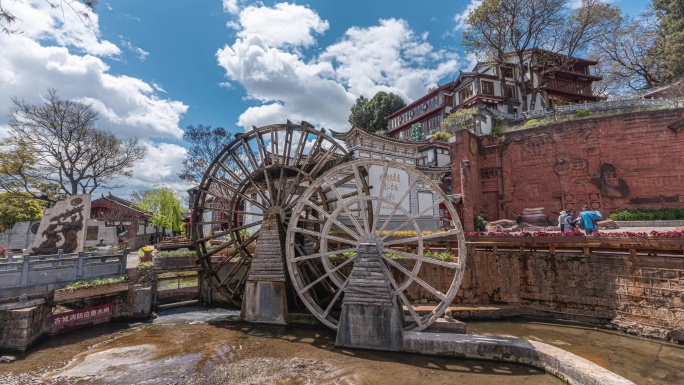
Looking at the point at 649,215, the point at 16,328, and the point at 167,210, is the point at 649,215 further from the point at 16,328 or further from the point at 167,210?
the point at 167,210

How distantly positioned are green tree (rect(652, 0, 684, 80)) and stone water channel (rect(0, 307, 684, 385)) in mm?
26810

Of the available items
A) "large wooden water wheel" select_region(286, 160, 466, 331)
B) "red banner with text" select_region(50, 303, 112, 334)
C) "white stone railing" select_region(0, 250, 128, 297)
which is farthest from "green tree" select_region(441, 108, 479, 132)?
"red banner with text" select_region(50, 303, 112, 334)

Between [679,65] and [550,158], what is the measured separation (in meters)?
13.6

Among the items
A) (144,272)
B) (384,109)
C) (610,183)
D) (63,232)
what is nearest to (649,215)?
(610,183)

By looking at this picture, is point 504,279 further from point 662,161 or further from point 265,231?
point 662,161

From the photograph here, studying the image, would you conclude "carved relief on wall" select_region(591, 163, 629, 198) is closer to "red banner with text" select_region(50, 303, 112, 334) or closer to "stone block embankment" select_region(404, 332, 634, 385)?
"stone block embankment" select_region(404, 332, 634, 385)

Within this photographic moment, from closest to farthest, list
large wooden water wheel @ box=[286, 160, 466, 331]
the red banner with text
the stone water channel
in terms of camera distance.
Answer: the stone water channel → large wooden water wheel @ box=[286, 160, 466, 331] → the red banner with text

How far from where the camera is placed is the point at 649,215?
17.3 meters

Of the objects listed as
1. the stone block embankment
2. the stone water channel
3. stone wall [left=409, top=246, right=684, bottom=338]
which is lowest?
the stone water channel

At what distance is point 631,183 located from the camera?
18500 millimetres

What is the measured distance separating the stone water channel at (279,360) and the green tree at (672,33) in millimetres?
26810

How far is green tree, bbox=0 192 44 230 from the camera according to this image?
2100 cm

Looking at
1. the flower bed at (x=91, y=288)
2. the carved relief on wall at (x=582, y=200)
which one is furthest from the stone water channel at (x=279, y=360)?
the carved relief on wall at (x=582, y=200)

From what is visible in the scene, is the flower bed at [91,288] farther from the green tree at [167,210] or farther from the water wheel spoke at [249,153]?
the green tree at [167,210]
